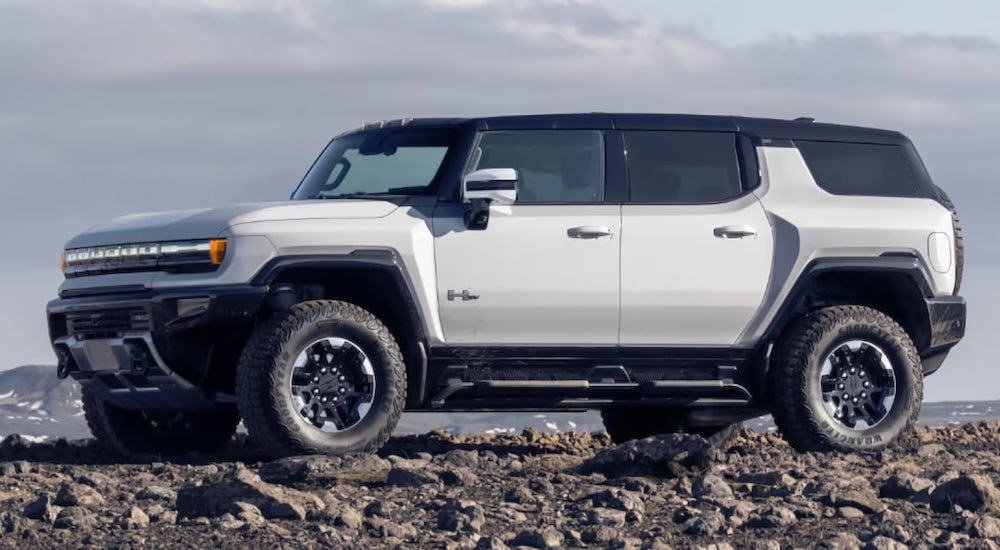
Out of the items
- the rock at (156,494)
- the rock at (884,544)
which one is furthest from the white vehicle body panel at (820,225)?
the rock at (156,494)

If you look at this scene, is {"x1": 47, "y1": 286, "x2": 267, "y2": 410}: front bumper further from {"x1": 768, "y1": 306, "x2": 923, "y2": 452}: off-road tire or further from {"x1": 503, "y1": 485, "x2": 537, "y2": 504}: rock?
{"x1": 768, "y1": 306, "x2": 923, "y2": 452}: off-road tire

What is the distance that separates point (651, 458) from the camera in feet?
28.2

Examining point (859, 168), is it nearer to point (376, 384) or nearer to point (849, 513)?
point (376, 384)

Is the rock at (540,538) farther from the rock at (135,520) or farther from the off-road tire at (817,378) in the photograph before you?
the off-road tire at (817,378)

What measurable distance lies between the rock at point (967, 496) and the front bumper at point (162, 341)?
3.73m

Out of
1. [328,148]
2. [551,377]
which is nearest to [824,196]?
[551,377]

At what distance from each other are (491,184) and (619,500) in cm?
231

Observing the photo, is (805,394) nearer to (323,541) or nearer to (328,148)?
(328,148)

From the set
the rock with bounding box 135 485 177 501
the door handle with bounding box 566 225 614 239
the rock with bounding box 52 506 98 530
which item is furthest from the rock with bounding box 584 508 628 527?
the door handle with bounding box 566 225 614 239

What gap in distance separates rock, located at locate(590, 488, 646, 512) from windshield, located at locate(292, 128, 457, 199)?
258cm

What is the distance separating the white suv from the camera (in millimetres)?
9148

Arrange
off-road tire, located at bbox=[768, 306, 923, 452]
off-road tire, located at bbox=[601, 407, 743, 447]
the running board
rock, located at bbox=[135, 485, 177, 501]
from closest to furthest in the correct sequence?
rock, located at bbox=[135, 485, 177, 501]
the running board
off-road tire, located at bbox=[768, 306, 923, 452]
off-road tire, located at bbox=[601, 407, 743, 447]

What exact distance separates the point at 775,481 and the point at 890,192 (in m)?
3.03

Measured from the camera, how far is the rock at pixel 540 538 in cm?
664
